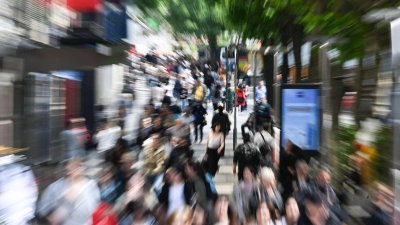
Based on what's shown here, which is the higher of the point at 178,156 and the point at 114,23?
the point at 114,23

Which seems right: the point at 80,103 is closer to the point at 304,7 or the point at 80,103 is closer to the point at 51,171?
the point at 51,171

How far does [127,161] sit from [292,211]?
307 centimetres

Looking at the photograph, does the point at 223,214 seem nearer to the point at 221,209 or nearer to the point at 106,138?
the point at 221,209

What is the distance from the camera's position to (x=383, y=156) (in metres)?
7.68

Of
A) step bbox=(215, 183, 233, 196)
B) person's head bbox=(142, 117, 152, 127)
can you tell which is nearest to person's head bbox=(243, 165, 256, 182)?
step bbox=(215, 183, 233, 196)

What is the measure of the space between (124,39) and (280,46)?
485 centimetres

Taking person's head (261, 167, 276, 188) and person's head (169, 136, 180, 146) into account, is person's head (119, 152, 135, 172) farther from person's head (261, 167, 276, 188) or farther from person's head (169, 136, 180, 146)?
person's head (261, 167, 276, 188)

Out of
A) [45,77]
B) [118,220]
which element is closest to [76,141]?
[45,77]

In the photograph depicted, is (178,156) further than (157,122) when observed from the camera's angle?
No

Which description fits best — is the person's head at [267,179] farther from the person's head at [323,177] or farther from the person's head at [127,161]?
the person's head at [127,161]

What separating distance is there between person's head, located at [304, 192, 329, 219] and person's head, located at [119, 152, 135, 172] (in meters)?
2.98

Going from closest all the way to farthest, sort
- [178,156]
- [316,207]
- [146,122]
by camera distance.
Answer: [316,207]
[178,156]
[146,122]

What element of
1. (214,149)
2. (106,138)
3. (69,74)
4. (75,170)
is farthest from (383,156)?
(69,74)

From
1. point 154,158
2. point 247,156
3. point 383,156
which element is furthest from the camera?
point 154,158
